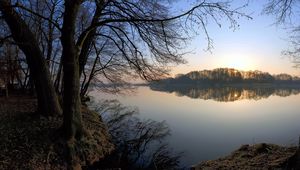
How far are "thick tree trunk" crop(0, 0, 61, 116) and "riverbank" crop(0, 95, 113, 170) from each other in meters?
0.51

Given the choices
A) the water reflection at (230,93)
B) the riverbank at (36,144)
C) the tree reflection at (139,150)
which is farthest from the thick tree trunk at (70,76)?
the water reflection at (230,93)

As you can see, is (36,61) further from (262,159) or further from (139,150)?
(262,159)

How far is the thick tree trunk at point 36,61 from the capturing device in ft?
35.2

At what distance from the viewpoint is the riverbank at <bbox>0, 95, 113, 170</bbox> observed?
27.1 ft

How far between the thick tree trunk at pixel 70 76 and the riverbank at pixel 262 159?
13.6ft

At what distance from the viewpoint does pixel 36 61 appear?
1127 centimetres

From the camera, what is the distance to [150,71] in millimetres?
11711

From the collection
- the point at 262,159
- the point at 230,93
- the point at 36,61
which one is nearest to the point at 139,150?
the point at 36,61

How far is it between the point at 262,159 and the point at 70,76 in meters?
6.19

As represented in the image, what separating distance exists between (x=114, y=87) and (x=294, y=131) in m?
13.4

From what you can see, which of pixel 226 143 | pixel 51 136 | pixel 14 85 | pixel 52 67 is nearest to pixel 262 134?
pixel 226 143

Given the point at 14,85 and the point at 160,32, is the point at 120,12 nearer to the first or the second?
the point at 160,32

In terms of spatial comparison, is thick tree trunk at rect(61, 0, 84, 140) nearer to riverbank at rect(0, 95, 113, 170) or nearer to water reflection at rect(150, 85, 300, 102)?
riverbank at rect(0, 95, 113, 170)

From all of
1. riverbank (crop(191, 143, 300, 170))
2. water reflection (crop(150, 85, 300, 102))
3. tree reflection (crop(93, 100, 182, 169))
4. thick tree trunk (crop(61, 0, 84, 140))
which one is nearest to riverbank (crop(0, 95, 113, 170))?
thick tree trunk (crop(61, 0, 84, 140))
